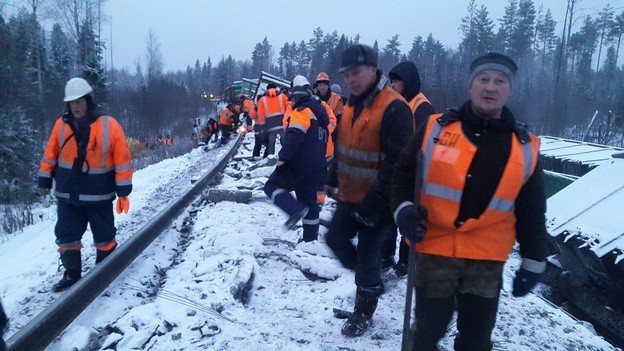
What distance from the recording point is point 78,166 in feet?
14.7

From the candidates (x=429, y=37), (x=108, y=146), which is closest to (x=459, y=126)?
(x=108, y=146)

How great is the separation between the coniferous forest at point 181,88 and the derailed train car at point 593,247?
6903 mm

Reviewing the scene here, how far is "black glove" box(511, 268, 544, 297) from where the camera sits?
2271 mm

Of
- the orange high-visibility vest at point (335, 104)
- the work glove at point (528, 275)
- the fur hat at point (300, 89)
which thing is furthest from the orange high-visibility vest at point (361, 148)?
the orange high-visibility vest at point (335, 104)

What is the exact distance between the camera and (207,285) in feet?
13.4

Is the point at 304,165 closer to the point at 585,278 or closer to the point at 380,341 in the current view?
the point at 380,341

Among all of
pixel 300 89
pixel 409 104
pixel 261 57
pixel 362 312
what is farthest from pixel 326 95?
pixel 261 57

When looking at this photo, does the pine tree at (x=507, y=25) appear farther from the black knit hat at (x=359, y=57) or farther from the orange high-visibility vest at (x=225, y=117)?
the black knit hat at (x=359, y=57)

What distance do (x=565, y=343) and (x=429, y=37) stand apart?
87.9 meters

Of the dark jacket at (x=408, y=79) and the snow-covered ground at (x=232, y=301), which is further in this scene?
the dark jacket at (x=408, y=79)

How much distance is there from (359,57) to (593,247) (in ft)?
16.0

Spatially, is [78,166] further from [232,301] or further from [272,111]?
[272,111]

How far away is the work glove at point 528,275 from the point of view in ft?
7.40

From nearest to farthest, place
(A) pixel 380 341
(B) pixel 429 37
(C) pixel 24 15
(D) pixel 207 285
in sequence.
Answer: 1. (A) pixel 380 341
2. (D) pixel 207 285
3. (C) pixel 24 15
4. (B) pixel 429 37
